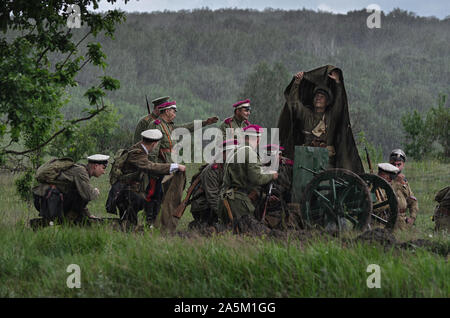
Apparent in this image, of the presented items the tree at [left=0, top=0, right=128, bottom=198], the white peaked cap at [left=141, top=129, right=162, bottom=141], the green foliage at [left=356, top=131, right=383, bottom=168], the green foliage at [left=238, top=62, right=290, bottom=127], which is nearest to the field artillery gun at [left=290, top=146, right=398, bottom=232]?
the white peaked cap at [left=141, top=129, right=162, bottom=141]

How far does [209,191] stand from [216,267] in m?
2.54

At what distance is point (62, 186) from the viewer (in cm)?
745

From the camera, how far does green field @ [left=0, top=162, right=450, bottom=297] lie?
16.1 feet

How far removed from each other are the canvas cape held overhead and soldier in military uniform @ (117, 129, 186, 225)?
6.34ft

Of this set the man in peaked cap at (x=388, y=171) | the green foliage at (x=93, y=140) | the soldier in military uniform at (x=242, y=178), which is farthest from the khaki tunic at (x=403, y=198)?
the green foliage at (x=93, y=140)

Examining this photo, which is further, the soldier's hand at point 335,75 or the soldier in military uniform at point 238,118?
the soldier in military uniform at point 238,118

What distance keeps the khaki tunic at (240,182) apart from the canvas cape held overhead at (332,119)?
1520mm

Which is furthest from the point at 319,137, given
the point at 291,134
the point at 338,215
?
the point at 338,215

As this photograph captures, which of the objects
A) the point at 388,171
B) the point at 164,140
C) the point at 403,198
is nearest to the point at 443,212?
the point at 403,198

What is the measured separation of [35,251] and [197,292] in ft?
7.83

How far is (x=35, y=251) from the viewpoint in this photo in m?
6.35

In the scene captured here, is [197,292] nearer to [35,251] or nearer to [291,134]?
[35,251]

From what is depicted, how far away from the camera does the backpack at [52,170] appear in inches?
288

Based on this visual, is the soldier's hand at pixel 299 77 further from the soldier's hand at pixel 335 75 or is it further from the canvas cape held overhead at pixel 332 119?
the soldier's hand at pixel 335 75
